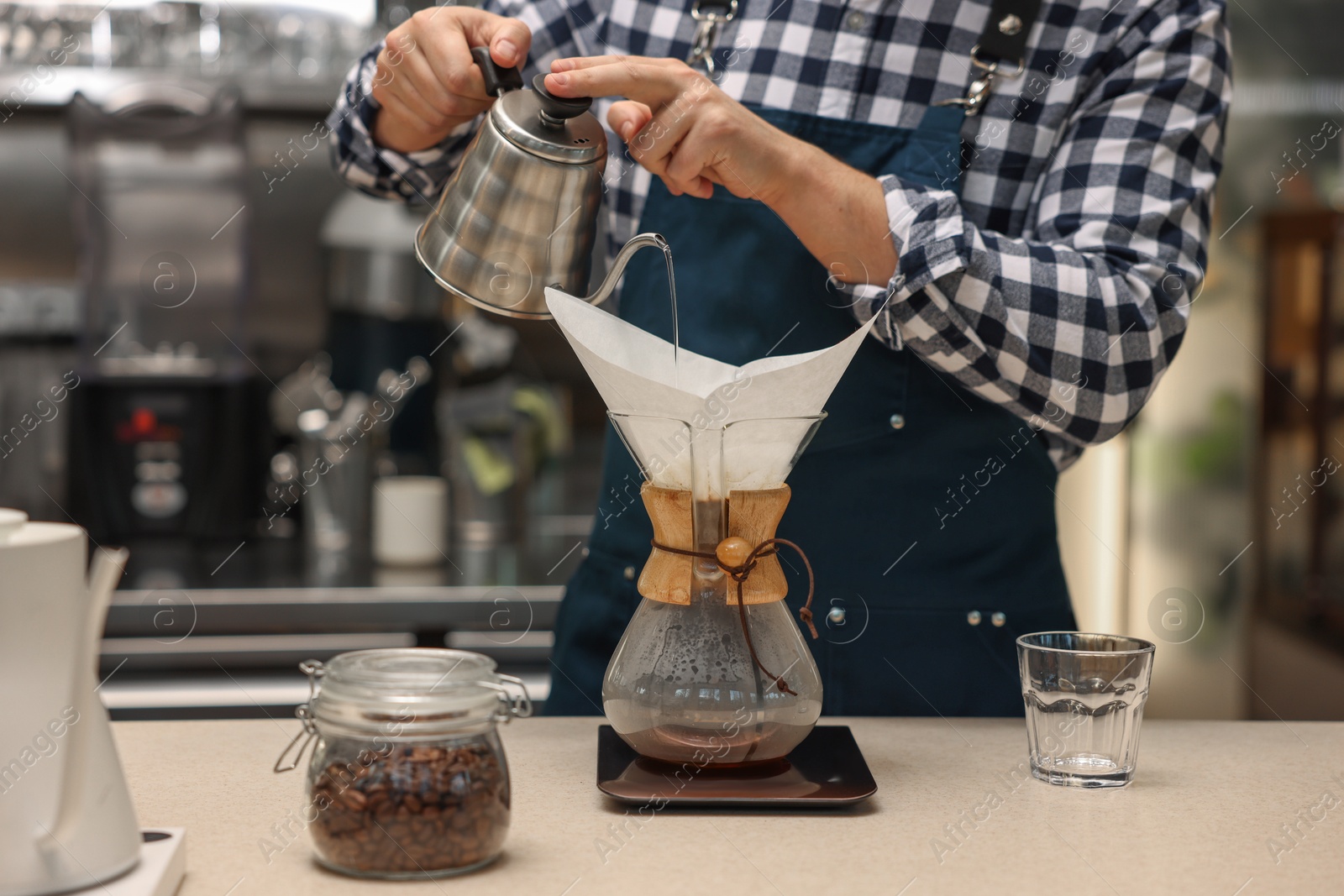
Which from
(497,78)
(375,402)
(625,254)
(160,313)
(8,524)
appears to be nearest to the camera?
(8,524)

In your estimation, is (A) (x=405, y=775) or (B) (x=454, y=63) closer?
(A) (x=405, y=775)

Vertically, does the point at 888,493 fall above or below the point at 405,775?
above

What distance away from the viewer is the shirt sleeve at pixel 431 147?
1173mm

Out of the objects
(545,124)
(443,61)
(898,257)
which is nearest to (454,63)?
(443,61)

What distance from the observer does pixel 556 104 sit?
0.84m

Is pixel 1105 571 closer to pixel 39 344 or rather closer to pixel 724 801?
pixel 724 801

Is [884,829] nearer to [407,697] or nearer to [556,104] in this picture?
[407,697]

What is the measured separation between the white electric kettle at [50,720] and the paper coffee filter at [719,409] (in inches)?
12.0

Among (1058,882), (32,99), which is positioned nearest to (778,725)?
(1058,882)

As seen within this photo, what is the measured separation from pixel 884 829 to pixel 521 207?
1.60 ft

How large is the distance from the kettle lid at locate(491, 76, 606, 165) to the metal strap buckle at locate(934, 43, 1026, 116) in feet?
1.28

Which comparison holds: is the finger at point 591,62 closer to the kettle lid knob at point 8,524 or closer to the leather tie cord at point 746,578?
the leather tie cord at point 746,578

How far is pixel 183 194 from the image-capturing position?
2178mm

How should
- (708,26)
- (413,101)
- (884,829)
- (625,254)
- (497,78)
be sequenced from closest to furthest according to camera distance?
(884,829)
(625,254)
(497,78)
(413,101)
(708,26)
